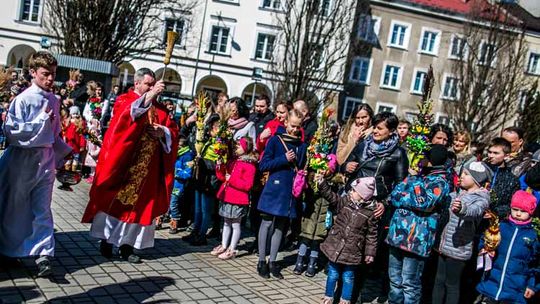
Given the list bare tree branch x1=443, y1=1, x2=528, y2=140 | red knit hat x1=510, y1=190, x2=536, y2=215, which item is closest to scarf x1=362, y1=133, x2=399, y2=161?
red knit hat x1=510, y1=190, x2=536, y2=215

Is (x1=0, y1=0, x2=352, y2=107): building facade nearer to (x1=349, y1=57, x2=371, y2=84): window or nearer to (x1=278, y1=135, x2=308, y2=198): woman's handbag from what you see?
(x1=349, y1=57, x2=371, y2=84): window

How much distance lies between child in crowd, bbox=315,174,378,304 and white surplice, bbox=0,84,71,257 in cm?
288

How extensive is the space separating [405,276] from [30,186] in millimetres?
4035

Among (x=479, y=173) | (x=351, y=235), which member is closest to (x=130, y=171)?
(x=351, y=235)

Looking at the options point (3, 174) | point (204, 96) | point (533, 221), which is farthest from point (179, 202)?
point (533, 221)

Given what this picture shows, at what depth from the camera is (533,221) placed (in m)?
5.65

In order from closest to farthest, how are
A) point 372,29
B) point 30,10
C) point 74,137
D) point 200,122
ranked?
point 200,122, point 74,137, point 30,10, point 372,29

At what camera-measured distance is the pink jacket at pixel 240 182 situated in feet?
23.3

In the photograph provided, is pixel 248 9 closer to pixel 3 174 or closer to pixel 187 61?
pixel 187 61

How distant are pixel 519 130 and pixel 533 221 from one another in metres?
2.13

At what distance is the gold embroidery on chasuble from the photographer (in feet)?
20.1

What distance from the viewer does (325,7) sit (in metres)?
25.5

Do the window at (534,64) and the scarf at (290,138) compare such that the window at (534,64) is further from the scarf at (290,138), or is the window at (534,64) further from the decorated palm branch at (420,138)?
the decorated palm branch at (420,138)

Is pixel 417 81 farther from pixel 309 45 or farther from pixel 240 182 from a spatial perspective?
pixel 240 182
